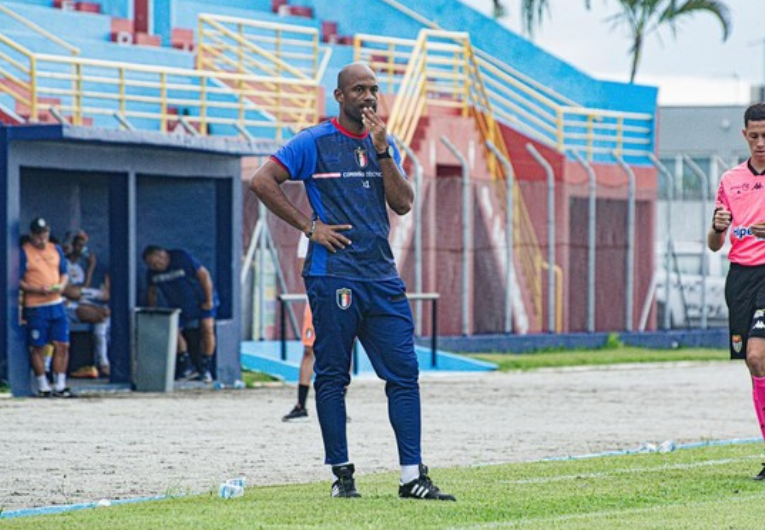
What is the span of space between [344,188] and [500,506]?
181 centimetres

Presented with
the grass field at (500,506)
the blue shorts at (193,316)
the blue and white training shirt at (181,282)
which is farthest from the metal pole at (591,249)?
the grass field at (500,506)

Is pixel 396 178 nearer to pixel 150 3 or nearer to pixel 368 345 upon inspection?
pixel 368 345

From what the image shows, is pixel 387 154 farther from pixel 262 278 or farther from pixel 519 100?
pixel 519 100

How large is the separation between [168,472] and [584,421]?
578cm

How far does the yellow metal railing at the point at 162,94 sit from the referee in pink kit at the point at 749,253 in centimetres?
1380

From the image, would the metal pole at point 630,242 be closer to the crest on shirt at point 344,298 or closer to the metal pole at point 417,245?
the metal pole at point 417,245

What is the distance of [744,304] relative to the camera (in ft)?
35.3

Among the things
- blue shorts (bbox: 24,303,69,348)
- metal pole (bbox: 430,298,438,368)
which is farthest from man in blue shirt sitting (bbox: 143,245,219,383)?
metal pole (bbox: 430,298,438,368)

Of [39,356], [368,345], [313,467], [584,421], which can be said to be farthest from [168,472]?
[39,356]

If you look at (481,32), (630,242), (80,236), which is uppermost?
(481,32)

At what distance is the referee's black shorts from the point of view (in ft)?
34.9

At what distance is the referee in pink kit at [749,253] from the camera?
1066cm

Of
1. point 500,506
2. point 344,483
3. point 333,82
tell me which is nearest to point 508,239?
point 333,82

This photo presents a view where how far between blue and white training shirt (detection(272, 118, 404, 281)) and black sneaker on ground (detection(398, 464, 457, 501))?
3.41ft
